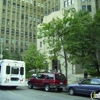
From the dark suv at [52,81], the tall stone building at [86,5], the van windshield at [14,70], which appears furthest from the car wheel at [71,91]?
the tall stone building at [86,5]

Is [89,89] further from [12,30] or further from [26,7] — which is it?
[26,7]

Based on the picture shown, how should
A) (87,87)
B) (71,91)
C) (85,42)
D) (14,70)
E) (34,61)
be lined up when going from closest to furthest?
1. (87,87)
2. (71,91)
3. (14,70)
4. (85,42)
5. (34,61)

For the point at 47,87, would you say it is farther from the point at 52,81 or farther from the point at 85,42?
the point at 85,42

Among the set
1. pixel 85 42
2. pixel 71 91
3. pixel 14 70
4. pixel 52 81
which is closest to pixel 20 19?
pixel 85 42

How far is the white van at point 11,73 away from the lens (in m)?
19.4

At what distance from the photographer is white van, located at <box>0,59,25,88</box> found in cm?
1939

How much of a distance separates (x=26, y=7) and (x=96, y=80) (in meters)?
78.7

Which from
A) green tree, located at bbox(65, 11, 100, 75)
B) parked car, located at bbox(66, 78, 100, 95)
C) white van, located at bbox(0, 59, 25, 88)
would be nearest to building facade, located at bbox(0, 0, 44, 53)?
green tree, located at bbox(65, 11, 100, 75)

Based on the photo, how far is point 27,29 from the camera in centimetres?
8919

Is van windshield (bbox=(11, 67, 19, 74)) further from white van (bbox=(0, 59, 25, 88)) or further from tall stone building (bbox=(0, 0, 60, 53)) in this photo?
tall stone building (bbox=(0, 0, 60, 53))

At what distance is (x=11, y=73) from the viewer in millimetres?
19828

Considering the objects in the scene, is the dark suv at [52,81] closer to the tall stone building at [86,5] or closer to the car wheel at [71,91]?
the car wheel at [71,91]

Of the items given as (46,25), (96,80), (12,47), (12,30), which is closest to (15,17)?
(12,30)

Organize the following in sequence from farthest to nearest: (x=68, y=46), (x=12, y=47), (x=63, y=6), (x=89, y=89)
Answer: (x=12, y=47)
(x=63, y=6)
(x=68, y=46)
(x=89, y=89)
